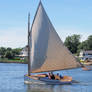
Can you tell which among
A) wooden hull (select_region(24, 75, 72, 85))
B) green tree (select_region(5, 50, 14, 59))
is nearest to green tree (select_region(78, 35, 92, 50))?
green tree (select_region(5, 50, 14, 59))

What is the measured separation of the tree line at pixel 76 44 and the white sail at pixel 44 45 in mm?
144088

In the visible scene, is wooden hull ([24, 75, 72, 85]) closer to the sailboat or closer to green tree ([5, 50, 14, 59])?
the sailboat

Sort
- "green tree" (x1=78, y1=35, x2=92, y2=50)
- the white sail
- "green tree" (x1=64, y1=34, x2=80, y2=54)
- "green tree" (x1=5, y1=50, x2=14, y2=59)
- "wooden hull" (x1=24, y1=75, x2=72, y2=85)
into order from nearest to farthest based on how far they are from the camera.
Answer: the white sail
"wooden hull" (x1=24, y1=75, x2=72, y2=85)
"green tree" (x1=5, y1=50, x2=14, y2=59)
"green tree" (x1=78, y1=35, x2=92, y2=50)
"green tree" (x1=64, y1=34, x2=80, y2=54)

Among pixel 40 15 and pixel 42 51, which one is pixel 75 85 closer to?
pixel 42 51

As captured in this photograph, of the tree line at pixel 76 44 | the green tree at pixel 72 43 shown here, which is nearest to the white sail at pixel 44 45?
the tree line at pixel 76 44

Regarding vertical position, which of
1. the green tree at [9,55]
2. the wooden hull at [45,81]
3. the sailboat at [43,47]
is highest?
the green tree at [9,55]

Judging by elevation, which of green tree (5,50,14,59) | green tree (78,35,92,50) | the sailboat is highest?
green tree (78,35,92,50)

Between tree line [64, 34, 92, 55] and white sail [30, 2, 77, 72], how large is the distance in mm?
144088

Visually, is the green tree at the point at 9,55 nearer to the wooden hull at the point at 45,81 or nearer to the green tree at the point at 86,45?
the green tree at the point at 86,45

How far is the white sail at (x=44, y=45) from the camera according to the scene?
3938 centimetres

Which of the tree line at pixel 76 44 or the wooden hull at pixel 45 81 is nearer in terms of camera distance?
the wooden hull at pixel 45 81

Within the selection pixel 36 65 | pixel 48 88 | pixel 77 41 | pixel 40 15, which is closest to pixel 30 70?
pixel 36 65

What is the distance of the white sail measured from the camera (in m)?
39.4

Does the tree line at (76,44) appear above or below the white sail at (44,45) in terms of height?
above
